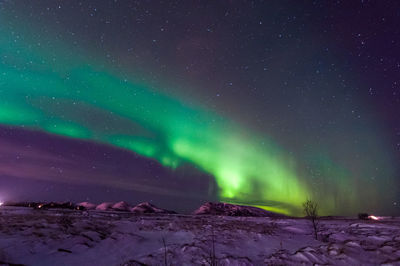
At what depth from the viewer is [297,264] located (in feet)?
36.9

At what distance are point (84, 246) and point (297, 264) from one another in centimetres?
1220

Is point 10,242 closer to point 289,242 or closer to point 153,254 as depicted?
point 153,254

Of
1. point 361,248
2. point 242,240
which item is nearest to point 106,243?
point 242,240

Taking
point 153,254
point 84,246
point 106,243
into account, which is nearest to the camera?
point 153,254

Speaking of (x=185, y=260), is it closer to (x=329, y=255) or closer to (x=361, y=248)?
(x=329, y=255)

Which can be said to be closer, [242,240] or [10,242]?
[10,242]

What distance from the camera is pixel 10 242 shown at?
11.7 meters

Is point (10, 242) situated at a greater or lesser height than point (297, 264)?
greater

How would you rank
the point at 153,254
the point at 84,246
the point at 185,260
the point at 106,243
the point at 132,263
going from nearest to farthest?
the point at 132,263 < the point at 185,260 < the point at 153,254 < the point at 84,246 < the point at 106,243

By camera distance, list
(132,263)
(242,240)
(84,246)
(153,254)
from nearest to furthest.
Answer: (132,263) < (153,254) < (84,246) < (242,240)

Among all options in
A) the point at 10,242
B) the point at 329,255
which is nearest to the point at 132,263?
the point at 10,242

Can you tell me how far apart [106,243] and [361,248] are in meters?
16.5

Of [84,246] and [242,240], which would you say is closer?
[84,246]

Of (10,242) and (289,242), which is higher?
(10,242)
